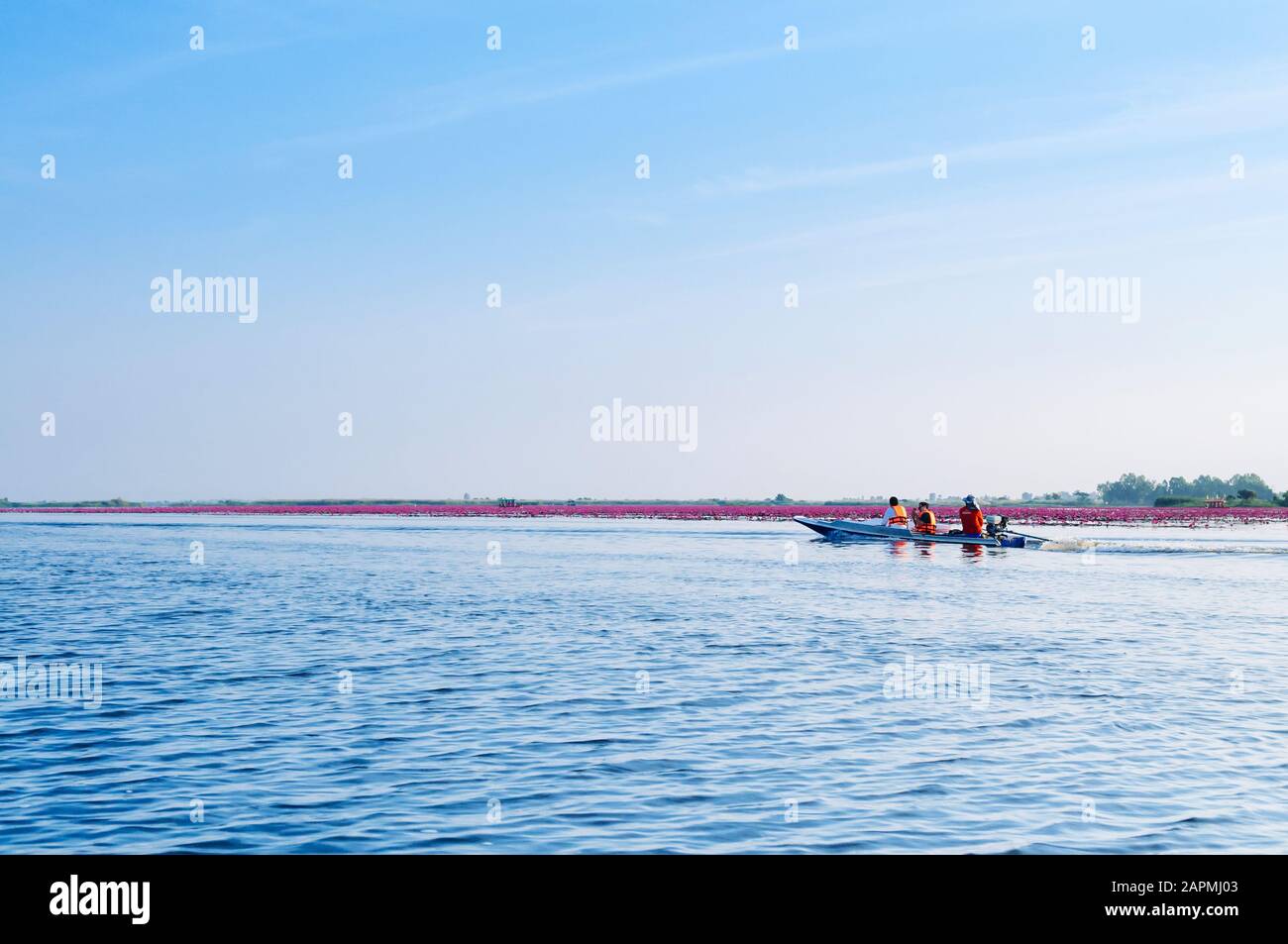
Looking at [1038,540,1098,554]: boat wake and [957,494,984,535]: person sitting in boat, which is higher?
[957,494,984,535]: person sitting in boat

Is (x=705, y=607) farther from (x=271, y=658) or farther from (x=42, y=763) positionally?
(x=42, y=763)

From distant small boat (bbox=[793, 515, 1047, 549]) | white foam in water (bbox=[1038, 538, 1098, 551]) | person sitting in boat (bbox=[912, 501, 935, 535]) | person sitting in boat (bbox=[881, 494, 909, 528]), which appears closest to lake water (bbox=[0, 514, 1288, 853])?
distant small boat (bbox=[793, 515, 1047, 549])

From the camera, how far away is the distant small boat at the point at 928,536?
57.5m

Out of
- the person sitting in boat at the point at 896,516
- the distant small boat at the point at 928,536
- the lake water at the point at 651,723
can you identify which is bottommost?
the lake water at the point at 651,723

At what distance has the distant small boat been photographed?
57.5 meters

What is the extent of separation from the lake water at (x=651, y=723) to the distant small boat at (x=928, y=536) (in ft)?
69.8

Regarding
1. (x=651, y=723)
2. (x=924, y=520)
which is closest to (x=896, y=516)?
(x=924, y=520)

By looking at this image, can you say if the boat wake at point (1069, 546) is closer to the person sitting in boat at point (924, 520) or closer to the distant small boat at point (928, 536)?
the distant small boat at point (928, 536)

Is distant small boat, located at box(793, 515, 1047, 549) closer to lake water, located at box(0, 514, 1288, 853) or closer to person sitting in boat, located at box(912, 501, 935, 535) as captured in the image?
person sitting in boat, located at box(912, 501, 935, 535)

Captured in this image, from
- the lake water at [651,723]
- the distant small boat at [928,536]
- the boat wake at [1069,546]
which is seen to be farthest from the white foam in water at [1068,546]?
the lake water at [651,723]

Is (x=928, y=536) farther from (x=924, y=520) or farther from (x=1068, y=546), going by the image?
(x=1068, y=546)

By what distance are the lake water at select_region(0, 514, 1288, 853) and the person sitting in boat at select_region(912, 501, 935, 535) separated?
24791mm

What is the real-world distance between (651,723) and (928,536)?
154 feet
